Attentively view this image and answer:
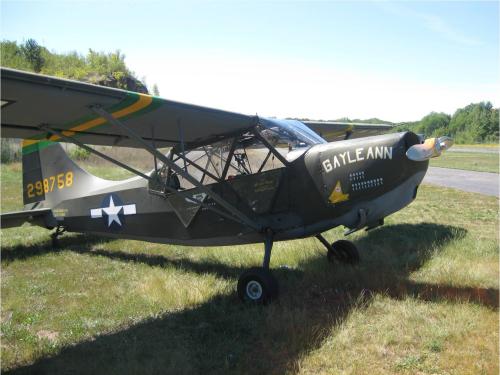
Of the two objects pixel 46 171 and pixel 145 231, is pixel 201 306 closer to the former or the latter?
pixel 145 231

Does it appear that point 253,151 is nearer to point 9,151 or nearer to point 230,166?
point 230,166

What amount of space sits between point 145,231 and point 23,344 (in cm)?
285

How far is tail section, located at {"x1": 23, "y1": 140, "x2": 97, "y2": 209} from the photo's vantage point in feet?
26.5

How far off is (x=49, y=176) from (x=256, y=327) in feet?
20.8

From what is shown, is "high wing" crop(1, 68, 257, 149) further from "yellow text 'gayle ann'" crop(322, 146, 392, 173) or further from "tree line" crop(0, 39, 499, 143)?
"tree line" crop(0, 39, 499, 143)

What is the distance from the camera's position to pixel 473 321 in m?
3.92

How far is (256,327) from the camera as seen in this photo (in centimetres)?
414

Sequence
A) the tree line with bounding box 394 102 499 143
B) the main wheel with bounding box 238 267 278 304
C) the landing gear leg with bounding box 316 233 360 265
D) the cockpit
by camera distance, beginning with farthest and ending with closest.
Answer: the tree line with bounding box 394 102 499 143 < the landing gear leg with bounding box 316 233 360 265 < the cockpit < the main wheel with bounding box 238 267 278 304

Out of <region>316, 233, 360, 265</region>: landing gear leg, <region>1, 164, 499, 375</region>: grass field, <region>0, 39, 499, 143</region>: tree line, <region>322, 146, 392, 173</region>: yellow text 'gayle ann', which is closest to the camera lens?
<region>1, 164, 499, 375</region>: grass field

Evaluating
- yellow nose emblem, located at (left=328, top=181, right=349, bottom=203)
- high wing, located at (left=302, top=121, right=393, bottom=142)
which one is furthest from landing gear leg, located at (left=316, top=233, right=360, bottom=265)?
high wing, located at (left=302, top=121, right=393, bottom=142)

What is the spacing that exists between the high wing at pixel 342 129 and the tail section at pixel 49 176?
16.2ft

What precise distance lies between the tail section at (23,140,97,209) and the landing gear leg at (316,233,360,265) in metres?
4.99

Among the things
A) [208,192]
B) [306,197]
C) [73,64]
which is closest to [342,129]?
[306,197]

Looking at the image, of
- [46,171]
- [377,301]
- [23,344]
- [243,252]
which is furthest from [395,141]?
[46,171]
